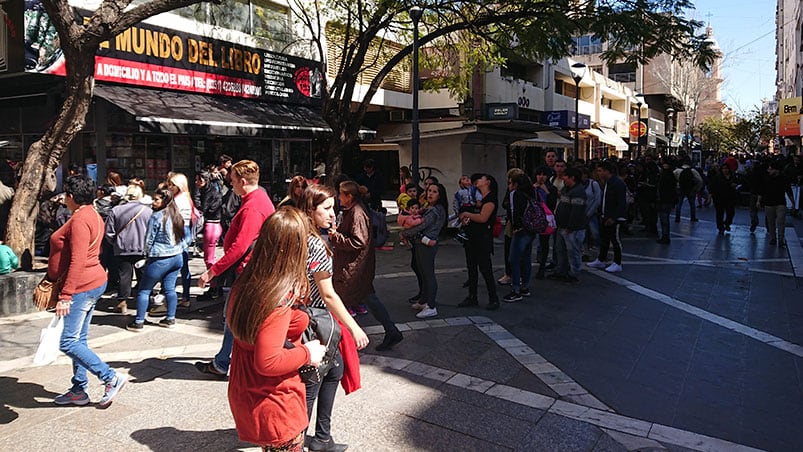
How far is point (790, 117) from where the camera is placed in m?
33.4

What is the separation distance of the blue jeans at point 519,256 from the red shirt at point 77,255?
5.10m

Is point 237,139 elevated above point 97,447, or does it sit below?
above

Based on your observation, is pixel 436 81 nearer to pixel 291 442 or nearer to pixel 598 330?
pixel 598 330

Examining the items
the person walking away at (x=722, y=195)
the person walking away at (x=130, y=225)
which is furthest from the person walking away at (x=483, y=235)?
the person walking away at (x=722, y=195)

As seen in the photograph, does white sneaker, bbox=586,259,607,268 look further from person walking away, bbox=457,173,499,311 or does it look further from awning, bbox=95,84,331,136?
awning, bbox=95,84,331,136

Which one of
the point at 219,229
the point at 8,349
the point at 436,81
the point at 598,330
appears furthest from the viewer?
the point at 436,81

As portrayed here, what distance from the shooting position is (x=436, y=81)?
56.9ft

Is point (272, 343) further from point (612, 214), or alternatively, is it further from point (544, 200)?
point (612, 214)

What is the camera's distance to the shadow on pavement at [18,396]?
458 centimetres

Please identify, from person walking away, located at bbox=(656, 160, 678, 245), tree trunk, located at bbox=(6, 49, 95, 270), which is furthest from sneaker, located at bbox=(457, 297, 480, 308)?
person walking away, located at bbox=(656, 160, 678, 245)

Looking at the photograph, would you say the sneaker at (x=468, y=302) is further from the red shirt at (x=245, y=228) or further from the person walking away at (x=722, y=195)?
the person walking away at (x=722, y=195)

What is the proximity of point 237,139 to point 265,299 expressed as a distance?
13.7 m

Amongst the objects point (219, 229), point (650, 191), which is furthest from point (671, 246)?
point (219, 229)

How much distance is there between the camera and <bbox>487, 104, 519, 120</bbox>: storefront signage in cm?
2372
